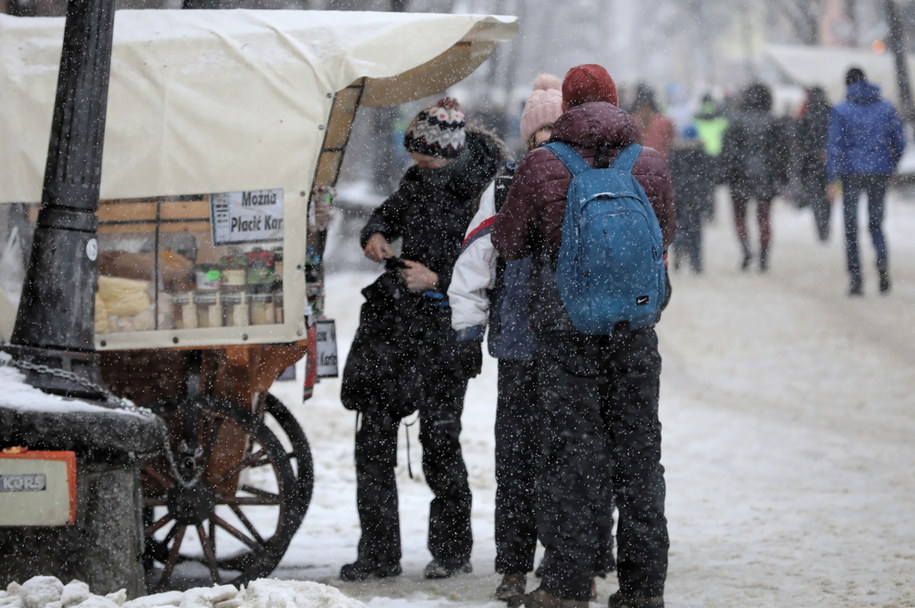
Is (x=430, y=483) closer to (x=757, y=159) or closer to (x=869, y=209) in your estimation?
(x=869, y=209)

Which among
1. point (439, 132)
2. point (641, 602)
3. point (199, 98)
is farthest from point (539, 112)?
point (641, 602)

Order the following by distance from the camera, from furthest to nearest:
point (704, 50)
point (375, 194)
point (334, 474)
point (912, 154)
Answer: point (704, 50)
point (912, 154)
point (375, 194)
point (334, 474)

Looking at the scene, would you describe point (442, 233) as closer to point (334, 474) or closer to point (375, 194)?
point (334, 474)

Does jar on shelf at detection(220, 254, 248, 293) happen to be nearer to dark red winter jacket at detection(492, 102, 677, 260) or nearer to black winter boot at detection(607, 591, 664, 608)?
dark red winter jacket at detection(492, 102, 677, 260)

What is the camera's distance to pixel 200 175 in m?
5.64

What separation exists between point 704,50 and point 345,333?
3075 inches

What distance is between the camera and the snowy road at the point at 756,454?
5996 millimetres

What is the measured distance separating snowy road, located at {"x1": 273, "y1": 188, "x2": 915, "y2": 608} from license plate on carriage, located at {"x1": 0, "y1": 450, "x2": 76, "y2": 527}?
4.34 ft

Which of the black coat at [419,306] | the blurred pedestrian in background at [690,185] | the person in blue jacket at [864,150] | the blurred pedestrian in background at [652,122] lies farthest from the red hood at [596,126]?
the blurred pedestrian in background at [690,185]

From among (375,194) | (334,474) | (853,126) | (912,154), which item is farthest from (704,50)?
(334,474)

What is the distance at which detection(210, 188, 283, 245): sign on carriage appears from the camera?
18.5ft

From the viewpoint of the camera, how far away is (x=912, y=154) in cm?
2861

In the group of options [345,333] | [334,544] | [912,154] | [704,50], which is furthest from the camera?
[704,50]

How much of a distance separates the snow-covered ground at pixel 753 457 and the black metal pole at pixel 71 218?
99cm
